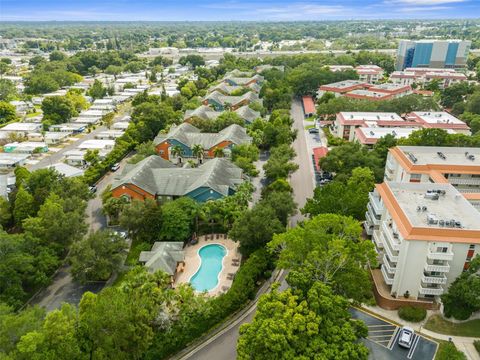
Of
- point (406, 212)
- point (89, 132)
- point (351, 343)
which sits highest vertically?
point (406, 212)

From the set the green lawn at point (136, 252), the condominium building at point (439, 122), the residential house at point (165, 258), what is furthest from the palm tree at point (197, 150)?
the condominium building at point (439, 122)

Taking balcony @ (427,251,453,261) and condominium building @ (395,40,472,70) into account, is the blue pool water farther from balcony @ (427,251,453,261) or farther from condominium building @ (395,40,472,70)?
condominium building @ (395,40,472,70)

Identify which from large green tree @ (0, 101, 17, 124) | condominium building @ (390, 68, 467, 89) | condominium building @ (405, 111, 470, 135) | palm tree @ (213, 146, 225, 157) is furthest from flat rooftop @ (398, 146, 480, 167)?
large green tree @ (0, 101, 17, 124)

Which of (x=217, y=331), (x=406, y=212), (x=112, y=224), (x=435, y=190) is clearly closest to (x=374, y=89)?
(x=435, y=190)

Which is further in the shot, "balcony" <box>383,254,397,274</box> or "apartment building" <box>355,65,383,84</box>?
"apartment building" <box>355,65,383,84</box>

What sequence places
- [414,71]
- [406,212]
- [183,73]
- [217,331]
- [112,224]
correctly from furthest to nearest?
[183,73]
[414,71]
[112,224]
[406,212]
[217,331]

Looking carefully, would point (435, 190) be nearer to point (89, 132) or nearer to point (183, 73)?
point (89, 132)
